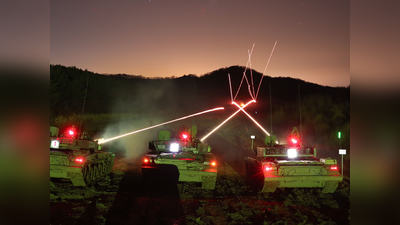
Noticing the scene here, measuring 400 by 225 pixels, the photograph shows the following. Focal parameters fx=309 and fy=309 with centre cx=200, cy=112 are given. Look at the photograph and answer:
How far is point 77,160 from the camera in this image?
1164 centimetres

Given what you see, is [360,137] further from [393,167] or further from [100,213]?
[100,213]

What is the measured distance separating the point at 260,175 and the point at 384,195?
24.8ft

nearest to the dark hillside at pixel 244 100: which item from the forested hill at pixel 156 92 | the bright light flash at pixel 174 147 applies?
the forested hill at pixel 156 92

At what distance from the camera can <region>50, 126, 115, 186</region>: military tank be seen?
11.4 metres

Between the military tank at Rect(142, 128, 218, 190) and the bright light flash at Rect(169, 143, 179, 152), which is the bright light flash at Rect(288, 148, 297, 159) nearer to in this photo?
the military tank at Rect(142, 128, 218, 190)

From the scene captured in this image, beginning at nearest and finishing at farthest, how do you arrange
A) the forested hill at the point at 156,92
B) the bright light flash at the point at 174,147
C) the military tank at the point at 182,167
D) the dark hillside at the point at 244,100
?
the military tank at the point at 182,167 < the bright light flash at the point at 174,147 < the dark hillside at the point at 244,100 < the forested hill at the point at 156,92

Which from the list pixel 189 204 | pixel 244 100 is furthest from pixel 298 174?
pixel 244 100

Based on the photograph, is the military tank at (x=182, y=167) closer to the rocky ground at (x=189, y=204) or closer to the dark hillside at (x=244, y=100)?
the rocky ground at (x=189, y=204)

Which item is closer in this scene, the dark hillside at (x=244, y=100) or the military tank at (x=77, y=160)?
the military tank at (x=77, y=160)

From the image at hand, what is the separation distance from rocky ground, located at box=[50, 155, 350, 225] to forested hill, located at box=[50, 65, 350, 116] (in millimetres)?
8500

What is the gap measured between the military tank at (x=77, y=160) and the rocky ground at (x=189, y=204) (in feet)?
1.69

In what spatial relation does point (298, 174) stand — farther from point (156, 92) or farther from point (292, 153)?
point (156, 92)

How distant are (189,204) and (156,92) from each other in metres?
121

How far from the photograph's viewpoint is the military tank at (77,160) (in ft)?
37.5
